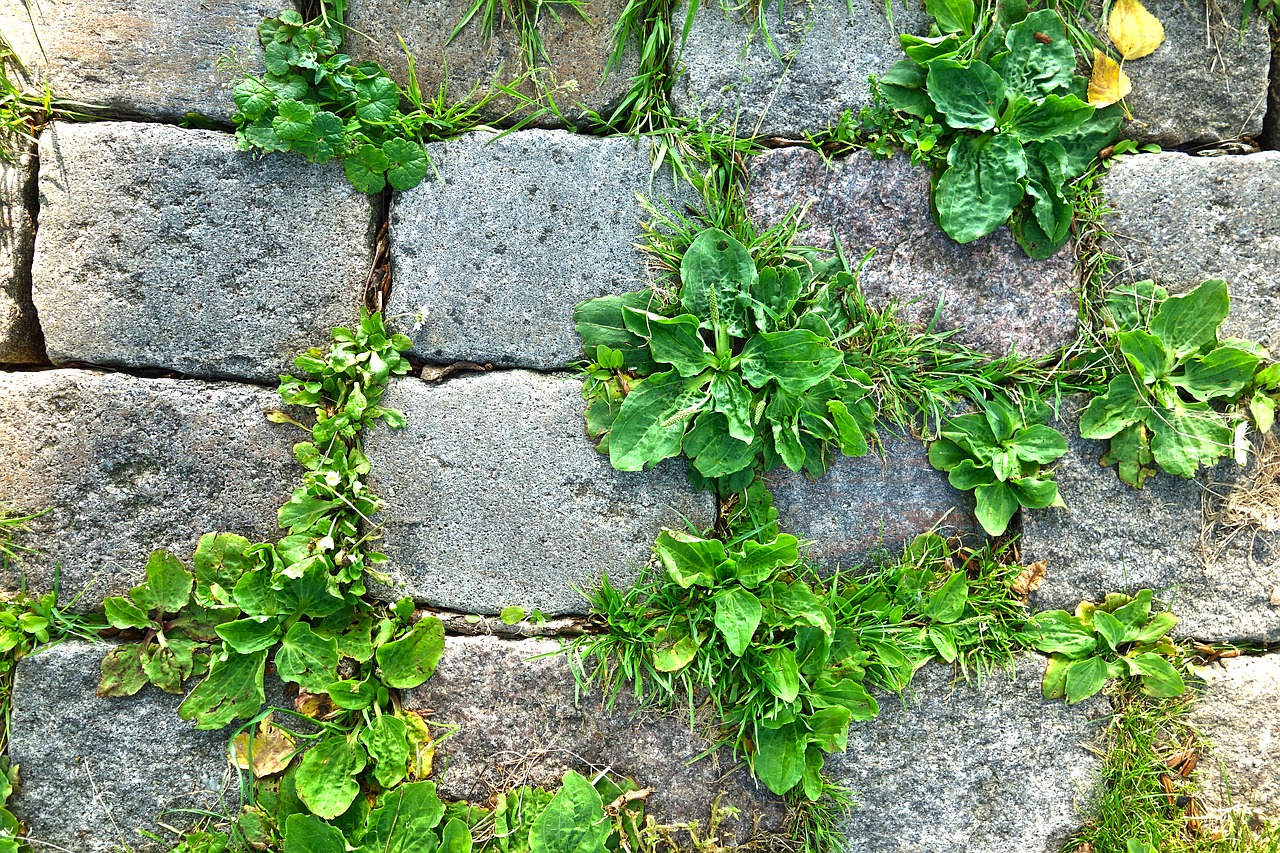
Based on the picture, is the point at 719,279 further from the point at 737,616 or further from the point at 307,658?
the point at 307,658

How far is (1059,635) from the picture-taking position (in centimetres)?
212

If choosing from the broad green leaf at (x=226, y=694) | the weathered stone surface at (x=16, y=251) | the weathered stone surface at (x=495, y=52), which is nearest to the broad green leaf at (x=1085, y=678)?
the weathered stone surface at (x=495, y=52)

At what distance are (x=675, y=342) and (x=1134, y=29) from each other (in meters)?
1.60

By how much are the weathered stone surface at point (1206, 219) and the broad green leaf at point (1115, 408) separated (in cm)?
35

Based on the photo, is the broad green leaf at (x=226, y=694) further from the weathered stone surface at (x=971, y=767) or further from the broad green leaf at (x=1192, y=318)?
the broad green leaf at (x=1192, y=318)

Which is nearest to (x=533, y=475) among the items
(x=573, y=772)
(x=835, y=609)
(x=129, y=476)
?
(x=573, y=772)

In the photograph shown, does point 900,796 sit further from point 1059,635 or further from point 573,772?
point 573,772

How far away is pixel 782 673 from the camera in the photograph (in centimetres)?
198

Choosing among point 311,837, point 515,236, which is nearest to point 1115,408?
point 515,236

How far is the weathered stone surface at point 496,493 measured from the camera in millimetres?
2061

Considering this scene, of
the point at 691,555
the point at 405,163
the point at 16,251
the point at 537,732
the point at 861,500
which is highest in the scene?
the point at 405,163

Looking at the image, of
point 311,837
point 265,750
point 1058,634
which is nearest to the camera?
point 311,837

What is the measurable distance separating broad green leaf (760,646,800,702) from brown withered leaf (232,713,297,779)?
1342 millimetres

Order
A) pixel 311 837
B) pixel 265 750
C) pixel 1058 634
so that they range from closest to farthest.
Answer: pixel 311 837 → pixel 265 750 → pixel 1058 634
